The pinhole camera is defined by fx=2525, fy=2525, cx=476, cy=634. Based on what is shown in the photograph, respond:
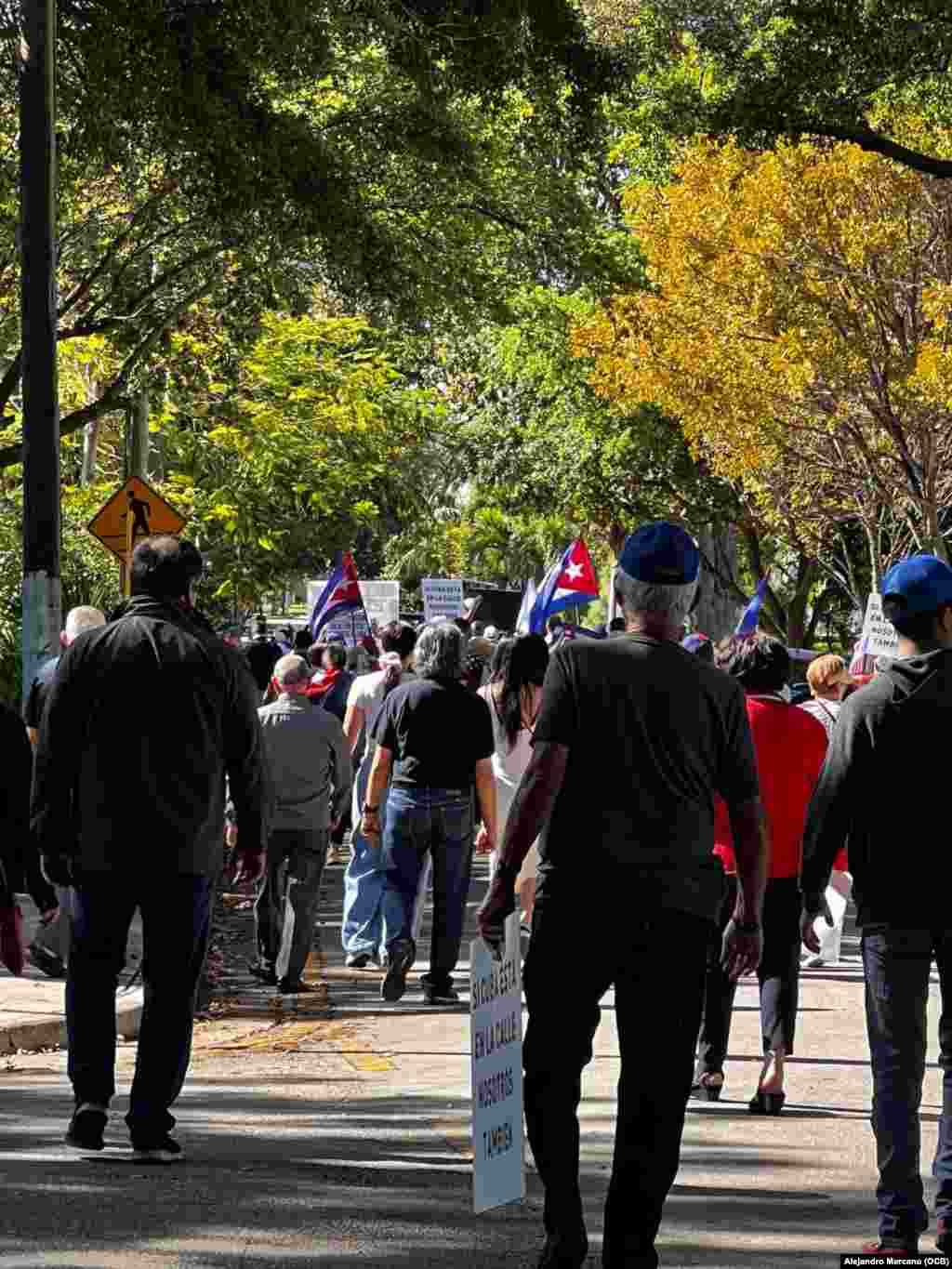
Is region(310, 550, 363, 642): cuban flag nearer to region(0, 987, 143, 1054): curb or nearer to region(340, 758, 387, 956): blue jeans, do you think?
region(340, 758, 387, 956): blue jeans

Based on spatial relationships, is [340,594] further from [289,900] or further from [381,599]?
[289,900]

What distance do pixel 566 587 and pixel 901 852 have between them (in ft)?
74.3

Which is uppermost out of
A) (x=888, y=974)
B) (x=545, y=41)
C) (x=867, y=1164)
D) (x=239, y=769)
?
(x=545, y=41)

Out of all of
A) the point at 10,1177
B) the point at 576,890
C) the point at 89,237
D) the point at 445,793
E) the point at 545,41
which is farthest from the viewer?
the point at 89,237

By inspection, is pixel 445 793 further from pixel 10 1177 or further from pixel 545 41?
pixel 545 41

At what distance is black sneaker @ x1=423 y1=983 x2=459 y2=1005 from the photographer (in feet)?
41.7

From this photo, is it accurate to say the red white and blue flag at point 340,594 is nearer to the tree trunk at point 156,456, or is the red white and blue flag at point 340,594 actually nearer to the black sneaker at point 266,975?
the tree trunk at point 156,456

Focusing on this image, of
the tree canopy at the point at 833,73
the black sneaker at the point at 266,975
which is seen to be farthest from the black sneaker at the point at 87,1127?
the tree canopy at the point at 833,73

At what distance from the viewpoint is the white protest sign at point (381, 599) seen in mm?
42250

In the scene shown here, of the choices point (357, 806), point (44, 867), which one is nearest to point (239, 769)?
point (44, 867)

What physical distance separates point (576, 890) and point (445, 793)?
6.78 m

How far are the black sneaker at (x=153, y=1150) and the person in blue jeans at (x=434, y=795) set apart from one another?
16.9 ft

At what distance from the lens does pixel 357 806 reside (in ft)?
50.5

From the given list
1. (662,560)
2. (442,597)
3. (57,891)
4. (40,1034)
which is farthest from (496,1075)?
(442,597)
